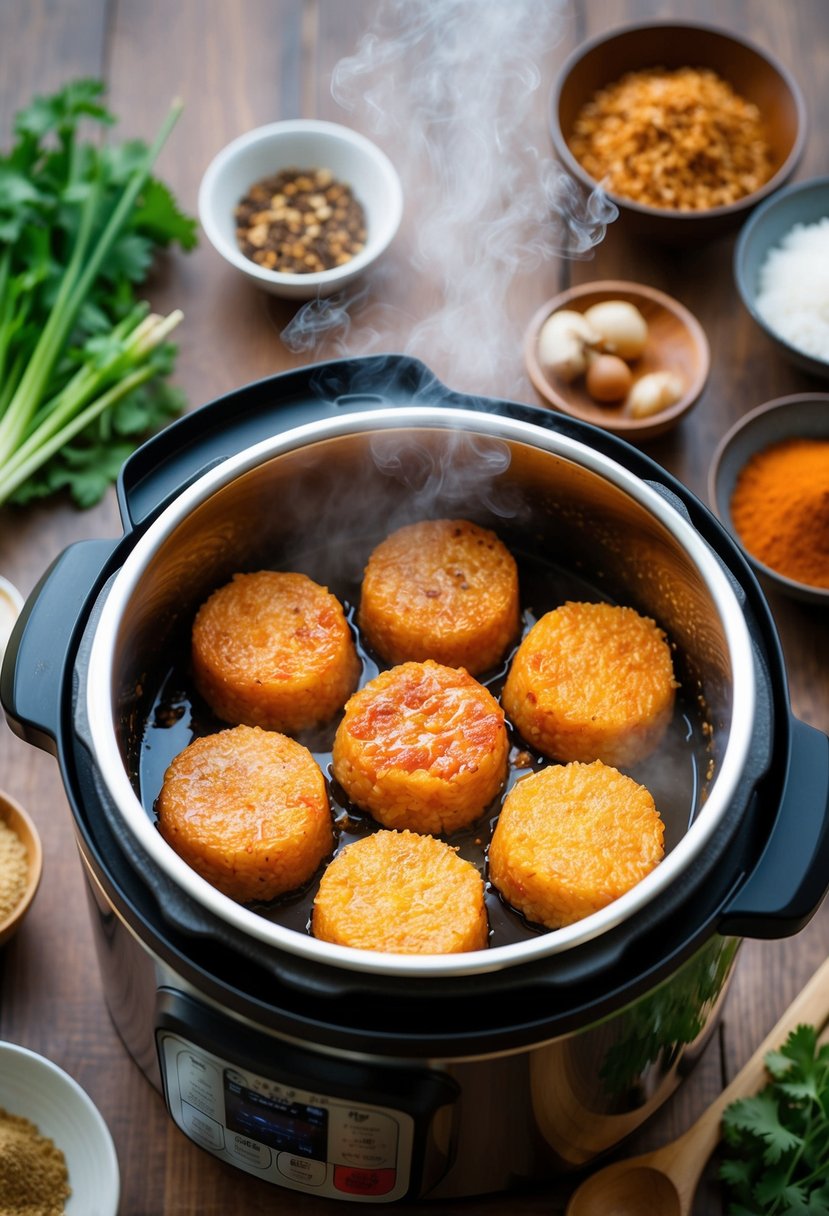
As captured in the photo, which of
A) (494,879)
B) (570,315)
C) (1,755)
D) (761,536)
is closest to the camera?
(494,879)

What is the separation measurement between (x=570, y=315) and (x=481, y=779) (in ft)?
3.58

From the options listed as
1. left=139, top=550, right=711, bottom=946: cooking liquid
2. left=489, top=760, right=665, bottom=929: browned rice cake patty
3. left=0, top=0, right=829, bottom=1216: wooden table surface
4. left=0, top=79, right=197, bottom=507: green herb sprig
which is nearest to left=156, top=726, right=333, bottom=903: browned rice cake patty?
left=139, top=550, right=711, bottom=946: cooking liquid

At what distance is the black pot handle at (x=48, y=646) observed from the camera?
4.77ft

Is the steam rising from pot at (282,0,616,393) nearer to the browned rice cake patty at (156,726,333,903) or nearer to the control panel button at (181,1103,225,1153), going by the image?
the browned rice cake patty at (156,726,333,903)

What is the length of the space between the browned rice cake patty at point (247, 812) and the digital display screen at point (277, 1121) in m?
0.25

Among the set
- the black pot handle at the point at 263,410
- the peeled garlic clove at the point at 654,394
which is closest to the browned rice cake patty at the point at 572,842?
the black pot handle at the point at 263,410

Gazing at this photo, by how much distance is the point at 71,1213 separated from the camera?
1.67m

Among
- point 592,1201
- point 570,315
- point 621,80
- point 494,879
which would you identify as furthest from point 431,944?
point 621,80

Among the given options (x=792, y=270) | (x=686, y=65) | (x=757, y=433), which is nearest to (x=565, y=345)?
(x=757, y=433)

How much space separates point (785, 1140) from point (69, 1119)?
955mm

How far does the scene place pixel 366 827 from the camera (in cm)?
171

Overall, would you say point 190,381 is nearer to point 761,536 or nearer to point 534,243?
point 534,243

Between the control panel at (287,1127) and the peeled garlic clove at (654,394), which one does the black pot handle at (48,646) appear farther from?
the peeled garlic clove at (654,394)

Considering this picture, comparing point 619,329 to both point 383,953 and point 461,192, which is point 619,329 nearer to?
point 461,192
